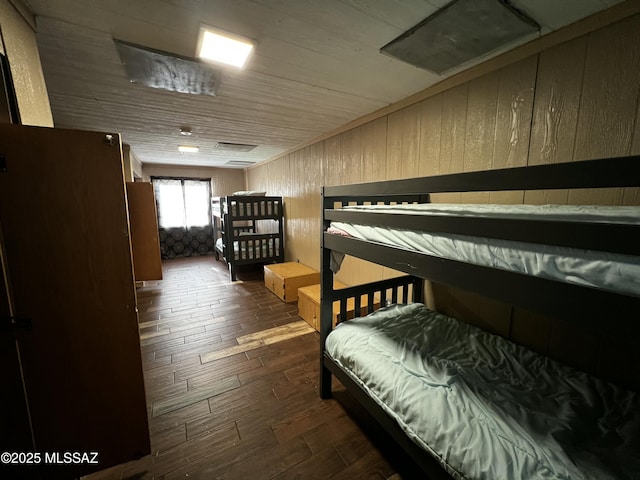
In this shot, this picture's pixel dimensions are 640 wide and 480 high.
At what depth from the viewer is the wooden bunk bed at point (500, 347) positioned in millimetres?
679

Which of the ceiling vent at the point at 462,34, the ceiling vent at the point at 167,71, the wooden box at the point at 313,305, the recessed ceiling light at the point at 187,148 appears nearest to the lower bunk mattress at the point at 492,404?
the wooden box at the point at 313,305

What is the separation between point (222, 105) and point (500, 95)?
2.22 meters

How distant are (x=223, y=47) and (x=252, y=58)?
19cm

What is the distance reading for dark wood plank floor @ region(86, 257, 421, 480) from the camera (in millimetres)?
1344

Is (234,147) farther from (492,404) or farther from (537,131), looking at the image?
(492,404)

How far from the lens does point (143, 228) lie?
252 centimetres

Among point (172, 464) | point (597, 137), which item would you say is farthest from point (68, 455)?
point (597, 137)

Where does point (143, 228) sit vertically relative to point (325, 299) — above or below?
above

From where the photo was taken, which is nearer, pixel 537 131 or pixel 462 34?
pixel 462 34

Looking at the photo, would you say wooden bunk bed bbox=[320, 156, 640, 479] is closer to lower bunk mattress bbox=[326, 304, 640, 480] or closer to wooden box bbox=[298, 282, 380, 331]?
lower bunk mattress bbox=[326, 304, 640, 480]

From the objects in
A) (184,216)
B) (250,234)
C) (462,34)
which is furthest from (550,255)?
(184,216)

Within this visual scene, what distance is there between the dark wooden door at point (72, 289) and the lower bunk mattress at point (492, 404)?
1.19 m

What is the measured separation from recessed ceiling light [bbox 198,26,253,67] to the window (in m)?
5.59

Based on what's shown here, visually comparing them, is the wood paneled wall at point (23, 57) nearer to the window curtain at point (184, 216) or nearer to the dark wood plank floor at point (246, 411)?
the dark wood plank floor at point (246, 411)
